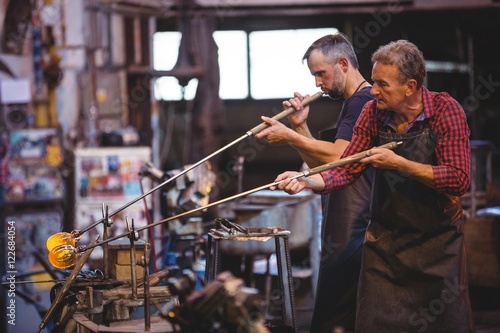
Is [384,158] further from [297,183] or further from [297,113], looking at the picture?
[297,113]

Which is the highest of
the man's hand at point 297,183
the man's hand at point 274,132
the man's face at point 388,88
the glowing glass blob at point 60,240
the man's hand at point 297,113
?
the man's face at point 388,88

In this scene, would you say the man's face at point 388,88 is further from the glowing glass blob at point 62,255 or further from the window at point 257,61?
the window at point 257,61

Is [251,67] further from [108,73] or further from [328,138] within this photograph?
[328,138]

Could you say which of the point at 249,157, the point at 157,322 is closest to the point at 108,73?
the point at 249,157

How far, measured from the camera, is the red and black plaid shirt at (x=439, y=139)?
138 inches

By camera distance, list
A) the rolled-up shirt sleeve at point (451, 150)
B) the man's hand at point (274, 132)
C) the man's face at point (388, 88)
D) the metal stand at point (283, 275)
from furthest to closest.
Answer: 1. the man's hand at point (274, 132)
2. the metal stand at point (283, 275)
3. the man's face at point (388, 88)
4. the rolled-up shirt sleeve at point (451, 150)

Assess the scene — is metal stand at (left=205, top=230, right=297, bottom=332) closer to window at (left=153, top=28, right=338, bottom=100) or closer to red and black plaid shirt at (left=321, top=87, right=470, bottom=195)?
red and black plaid shirt at (left=321, top=87, right=470, bottom=195)

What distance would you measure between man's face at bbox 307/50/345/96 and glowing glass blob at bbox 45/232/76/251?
1.69 m

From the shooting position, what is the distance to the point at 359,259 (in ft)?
15.1

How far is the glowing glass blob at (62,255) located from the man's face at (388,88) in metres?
1.75

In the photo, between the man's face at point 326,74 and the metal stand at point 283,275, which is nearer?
the metal stand at point 283,275

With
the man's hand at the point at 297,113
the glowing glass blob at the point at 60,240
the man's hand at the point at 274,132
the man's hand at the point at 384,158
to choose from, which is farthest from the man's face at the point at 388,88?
the glowing glass blob at the point at 60,240

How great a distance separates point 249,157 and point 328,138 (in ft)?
31.5

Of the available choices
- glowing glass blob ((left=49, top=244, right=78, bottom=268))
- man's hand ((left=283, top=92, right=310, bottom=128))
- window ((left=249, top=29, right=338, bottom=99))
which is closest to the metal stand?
glowing glass blob ((left=49, top=244, right=78, bottom=268))
